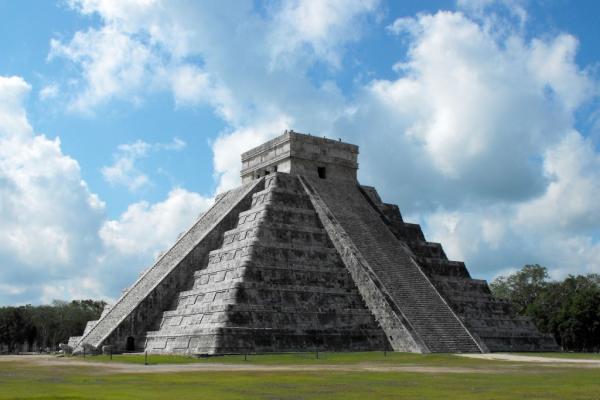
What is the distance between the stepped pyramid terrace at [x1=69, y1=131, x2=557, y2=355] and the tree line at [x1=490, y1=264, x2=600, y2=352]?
43.9ft

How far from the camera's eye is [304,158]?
137ft

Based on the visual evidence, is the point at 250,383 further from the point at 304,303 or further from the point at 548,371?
the point at 304,303

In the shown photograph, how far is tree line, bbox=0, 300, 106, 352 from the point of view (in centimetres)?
6569

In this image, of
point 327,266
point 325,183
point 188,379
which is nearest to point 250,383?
point 188,379

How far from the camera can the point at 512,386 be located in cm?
1555

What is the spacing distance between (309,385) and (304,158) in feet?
88.4

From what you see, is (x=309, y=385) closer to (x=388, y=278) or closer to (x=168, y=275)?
(x=388, y=278)

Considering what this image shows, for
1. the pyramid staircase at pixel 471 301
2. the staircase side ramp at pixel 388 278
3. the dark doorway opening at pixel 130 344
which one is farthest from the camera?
the pyramid staircase at pixel 471 301

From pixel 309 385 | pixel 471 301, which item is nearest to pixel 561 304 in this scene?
pixel 471 301

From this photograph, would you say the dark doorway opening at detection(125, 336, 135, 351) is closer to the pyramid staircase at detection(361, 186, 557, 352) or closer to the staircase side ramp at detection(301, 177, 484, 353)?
the staircase side ramp at detection(301, 177, 484, 353)

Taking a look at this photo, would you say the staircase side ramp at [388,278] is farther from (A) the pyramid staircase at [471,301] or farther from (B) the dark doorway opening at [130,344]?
(B) the dark doorway opening at [130,344]

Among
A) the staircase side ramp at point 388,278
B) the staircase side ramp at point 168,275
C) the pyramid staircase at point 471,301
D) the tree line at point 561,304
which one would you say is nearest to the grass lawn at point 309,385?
the staircase side ramp at point 388,278

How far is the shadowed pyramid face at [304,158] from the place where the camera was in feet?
136

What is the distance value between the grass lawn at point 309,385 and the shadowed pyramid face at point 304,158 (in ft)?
70.6
